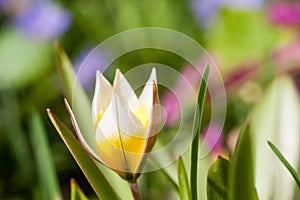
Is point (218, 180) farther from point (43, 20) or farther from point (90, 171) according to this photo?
point (43, 20)

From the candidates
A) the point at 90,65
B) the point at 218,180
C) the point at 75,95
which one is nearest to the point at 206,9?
the point at 90,65

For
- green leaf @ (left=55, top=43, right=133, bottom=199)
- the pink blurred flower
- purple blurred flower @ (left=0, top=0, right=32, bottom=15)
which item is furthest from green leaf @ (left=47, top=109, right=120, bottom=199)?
purple blurred flower @ (left=0, top=0, right=32, bottom=15)

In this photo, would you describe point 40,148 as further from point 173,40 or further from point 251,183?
point 173,40

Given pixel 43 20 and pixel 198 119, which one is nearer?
pixel 198 119

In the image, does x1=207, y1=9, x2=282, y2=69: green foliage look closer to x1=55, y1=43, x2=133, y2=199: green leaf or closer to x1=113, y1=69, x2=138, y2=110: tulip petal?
x1=55, y1=43, x2=133, y2=199: green leaf

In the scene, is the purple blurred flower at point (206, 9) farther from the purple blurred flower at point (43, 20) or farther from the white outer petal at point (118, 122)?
the white outer petal at point (118, 122)

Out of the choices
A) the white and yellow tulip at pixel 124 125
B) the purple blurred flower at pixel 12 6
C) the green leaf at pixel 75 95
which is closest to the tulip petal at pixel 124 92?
the white and yellow tulip at pixel 124 125
